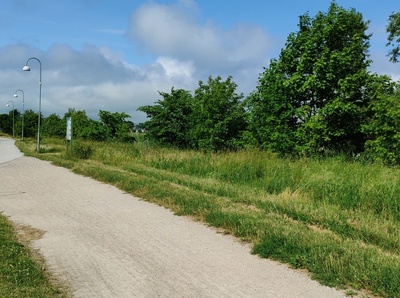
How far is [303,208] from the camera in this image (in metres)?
7.78

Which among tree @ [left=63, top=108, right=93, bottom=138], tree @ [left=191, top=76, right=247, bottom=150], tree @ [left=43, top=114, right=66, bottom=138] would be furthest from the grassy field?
tree @ [left=43, top=114, right=66, bottom=138]

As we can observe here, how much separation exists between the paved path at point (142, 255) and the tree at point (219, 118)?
55.5ft

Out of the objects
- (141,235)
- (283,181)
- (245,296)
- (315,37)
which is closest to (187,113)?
(315,37)

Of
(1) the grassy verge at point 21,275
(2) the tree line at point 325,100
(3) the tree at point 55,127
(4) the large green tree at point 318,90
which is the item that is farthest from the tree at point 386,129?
(3) the tree at point 55,127

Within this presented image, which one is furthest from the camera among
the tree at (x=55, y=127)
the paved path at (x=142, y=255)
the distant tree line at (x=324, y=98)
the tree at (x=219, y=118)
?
the tree at (x=55, y=127)

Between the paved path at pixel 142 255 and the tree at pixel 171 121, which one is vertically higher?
the tree at pixel 171 121

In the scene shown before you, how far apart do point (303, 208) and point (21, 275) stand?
514 cm

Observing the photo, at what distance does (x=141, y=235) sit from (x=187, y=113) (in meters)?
24.4

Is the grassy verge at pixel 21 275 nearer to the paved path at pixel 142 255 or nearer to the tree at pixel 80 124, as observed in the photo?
the paved path at pixel 142 255

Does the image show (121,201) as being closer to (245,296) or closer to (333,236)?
(333,236)

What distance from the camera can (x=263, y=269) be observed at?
4.84m

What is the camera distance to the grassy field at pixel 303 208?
15.5 ft

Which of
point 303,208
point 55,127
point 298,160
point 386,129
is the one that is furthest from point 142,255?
point 55,127

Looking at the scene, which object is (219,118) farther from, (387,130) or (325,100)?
(387,130)
